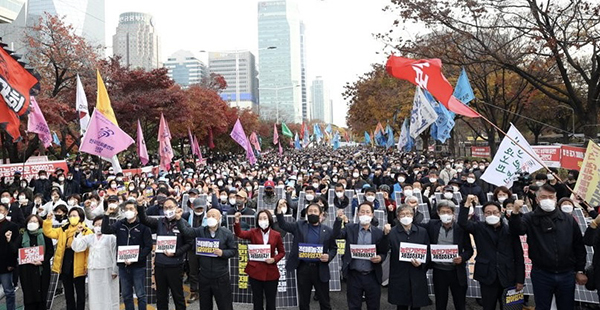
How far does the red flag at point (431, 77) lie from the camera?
7590mm

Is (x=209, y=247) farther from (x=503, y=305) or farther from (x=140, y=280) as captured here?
(x=503, y=305)

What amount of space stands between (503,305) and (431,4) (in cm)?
1068

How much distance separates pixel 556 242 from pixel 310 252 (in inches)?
112

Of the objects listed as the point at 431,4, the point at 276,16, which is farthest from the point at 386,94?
the point at 276,16

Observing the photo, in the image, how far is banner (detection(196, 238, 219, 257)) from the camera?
5.71 m

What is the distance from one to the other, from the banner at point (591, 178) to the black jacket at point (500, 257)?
1834 millimetres

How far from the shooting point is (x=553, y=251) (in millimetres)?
5031

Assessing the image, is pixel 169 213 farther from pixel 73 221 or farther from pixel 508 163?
pixel 508 163

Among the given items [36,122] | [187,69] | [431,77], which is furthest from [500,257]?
[187,69]

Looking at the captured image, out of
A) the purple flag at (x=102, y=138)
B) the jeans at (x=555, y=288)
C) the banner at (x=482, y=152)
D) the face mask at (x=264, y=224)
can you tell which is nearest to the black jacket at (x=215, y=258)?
the face mask at (x=264, y=224)

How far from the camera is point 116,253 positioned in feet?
20.7

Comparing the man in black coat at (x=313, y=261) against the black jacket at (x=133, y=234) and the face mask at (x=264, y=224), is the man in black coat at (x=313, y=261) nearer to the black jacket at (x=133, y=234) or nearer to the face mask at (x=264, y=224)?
the face mask at (x=264, y=224)

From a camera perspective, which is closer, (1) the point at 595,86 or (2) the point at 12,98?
(2) the point at 12,98

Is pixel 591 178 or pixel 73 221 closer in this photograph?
pixel 591 178
